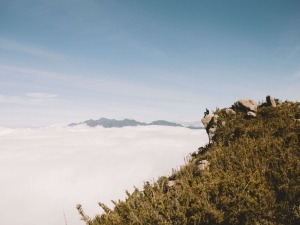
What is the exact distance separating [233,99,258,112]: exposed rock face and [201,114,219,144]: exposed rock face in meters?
1.90

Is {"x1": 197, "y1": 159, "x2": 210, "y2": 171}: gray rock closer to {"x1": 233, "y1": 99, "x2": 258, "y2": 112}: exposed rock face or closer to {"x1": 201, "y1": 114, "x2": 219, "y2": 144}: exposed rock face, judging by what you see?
{"x1": 201, "y1": 114, "x2": 219, "y2": 144}: exposed rock face

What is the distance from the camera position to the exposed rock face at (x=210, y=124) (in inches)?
597

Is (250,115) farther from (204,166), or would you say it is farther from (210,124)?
(204,166)

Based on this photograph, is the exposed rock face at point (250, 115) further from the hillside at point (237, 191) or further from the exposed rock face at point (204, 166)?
the exposed rock face at point (204, 166)

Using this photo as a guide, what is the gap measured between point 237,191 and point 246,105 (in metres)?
10.3

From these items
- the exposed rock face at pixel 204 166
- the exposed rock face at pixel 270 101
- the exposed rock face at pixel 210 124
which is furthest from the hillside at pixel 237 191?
the exposed rock face at pixel 270 101

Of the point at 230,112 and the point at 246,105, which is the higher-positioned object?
the point at 246,105

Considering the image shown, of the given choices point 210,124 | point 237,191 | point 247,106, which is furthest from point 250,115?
point 237,191

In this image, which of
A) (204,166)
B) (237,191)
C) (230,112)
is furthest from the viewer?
(230,112)

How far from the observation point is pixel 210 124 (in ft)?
52.0

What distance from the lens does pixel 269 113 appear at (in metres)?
15.0

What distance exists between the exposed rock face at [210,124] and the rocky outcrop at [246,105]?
6.18 ft

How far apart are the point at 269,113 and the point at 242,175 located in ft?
27.7

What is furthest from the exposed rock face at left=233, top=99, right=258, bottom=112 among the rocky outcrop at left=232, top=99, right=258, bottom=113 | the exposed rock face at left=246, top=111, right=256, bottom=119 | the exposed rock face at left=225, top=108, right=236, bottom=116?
the exposed rock face at left=225, top=108, right=236, bottom=116
